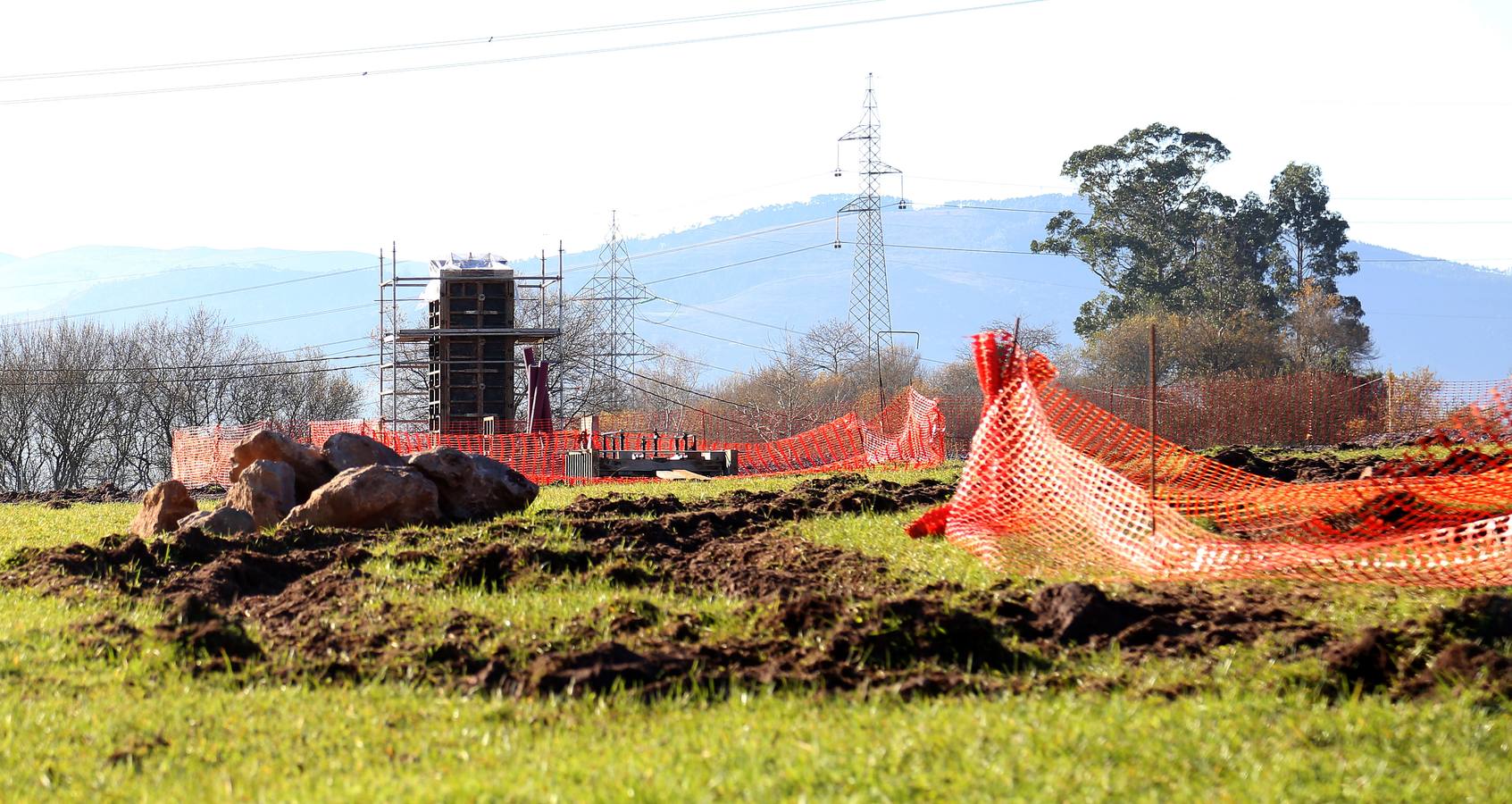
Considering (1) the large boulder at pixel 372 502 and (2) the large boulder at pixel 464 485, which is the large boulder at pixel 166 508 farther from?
(2) the large boulder at pixel 464 485

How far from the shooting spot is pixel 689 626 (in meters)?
6.82

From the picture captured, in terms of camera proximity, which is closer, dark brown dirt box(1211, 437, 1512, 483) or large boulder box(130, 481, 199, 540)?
large boulder box(130, 481, 199, 540)

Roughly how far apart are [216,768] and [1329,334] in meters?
69.2

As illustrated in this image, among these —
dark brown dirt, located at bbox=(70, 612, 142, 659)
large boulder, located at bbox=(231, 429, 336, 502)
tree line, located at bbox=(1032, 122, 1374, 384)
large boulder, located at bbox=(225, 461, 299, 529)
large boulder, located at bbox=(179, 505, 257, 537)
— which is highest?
tree line, located at bbox=(1032, 122, 1374, 384)

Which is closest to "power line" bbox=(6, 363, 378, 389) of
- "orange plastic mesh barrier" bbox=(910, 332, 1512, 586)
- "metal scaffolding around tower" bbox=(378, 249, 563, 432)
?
"metal scaffolding around tower" bbox=(378, 249, 563, 432)

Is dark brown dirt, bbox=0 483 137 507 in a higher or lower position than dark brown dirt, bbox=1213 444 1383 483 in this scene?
lower

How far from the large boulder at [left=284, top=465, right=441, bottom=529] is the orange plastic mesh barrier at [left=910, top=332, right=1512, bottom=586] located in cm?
473

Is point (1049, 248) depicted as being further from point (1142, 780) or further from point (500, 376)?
point (1142, 780)

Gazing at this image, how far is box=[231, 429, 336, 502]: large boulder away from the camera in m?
14.3

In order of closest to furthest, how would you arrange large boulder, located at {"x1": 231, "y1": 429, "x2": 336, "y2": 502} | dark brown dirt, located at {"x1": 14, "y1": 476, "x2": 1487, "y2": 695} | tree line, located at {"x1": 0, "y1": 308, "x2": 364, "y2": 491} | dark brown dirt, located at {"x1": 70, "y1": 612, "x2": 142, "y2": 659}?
dark brown dirt, located at {"x1": 14, "y1": 476, "x2": 1487, "y2": 695}, dark brown dirt, located at {"x1": 70, "y1": 612, "x2": 142, "y2": 659}, large boulder, located at {"x1": 231, "y1": 429, "x2": 336, "y2": 502}, tree line, located at {"x1": 0, "y1": 308, "x2": 364, "y2": 491}

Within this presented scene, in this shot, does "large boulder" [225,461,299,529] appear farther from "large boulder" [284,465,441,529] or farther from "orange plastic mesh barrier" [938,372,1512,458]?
"orange plastic mesh barrier" [938,372,1512,458]

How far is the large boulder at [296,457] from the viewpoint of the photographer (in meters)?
14.3

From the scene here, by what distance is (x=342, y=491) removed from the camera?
1229 centimetres

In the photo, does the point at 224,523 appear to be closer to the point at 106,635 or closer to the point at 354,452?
the point at 354,452
